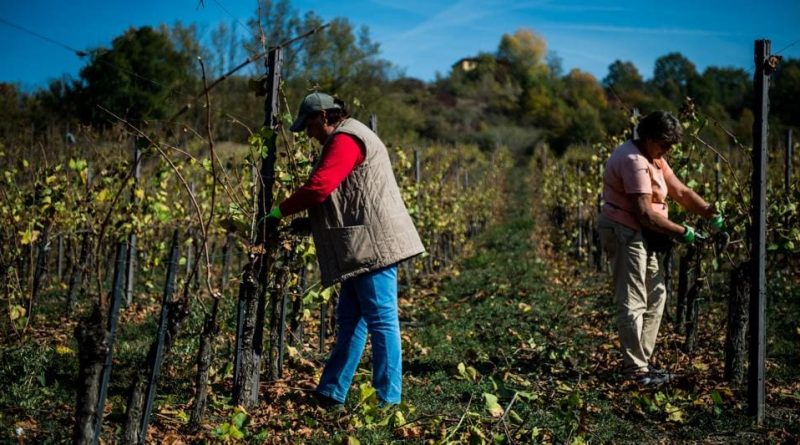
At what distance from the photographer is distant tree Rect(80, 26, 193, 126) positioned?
21.6 m

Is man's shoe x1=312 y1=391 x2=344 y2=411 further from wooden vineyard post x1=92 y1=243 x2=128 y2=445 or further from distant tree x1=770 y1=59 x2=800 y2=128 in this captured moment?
distant tree x1=770 y1=59 x2=800 y2=128

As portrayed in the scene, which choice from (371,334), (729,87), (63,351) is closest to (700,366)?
(371,334)

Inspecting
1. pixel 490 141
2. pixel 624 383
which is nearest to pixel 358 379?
pixel 624 383

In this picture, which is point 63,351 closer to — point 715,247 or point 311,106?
point 311,106

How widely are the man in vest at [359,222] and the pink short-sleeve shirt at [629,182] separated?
4.81 ft

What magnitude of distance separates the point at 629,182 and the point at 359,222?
179cm

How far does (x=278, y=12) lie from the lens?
30.7 metres

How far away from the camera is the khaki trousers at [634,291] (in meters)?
4.12

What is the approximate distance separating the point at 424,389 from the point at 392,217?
50.7 inches

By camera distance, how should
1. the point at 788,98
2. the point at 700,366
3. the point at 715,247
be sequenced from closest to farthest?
the point at 700,366
the point at 715,247
the point at 788,98

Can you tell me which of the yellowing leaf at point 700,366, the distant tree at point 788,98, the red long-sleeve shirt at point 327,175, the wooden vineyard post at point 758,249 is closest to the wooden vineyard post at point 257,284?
the red long-sleeve shirt at point 327,175

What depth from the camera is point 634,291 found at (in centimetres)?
414

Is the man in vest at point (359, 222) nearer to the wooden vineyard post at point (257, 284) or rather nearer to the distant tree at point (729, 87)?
the wooden vineyard post at point (257, 284)

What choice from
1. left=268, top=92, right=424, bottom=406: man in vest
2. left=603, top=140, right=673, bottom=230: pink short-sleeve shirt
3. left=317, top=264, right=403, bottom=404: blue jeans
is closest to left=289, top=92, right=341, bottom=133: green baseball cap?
left=268, top=92, right=424, bottom=406: man in vest
